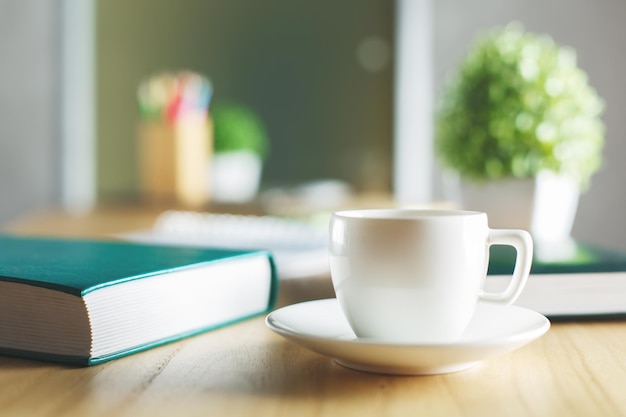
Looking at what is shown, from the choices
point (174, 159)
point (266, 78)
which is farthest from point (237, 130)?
point (174, 159)

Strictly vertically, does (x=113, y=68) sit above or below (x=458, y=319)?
above

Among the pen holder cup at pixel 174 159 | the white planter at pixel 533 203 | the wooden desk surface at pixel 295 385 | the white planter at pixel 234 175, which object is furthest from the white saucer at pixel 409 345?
the white planter at pixel 234 175

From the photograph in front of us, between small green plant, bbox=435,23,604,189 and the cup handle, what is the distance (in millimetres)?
590

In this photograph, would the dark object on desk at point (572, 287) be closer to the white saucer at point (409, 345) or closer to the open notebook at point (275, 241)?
the white saucer at point (409, 345)

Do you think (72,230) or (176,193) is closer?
(72,230)

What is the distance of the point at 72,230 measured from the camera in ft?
4.75

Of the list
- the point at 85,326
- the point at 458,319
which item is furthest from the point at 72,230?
the point at 458,319

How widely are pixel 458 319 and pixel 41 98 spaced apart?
2.60 metres

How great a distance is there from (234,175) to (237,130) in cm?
15

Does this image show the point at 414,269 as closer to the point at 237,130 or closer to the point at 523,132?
the point at 523,132

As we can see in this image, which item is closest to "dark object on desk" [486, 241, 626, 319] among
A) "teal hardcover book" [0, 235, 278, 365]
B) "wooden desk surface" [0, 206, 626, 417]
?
"wooden desk surface" [0, 206, 626, 417]

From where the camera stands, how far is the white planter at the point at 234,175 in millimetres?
2449

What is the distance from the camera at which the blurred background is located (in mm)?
2391

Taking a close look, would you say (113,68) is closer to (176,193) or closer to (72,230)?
(176,193)
